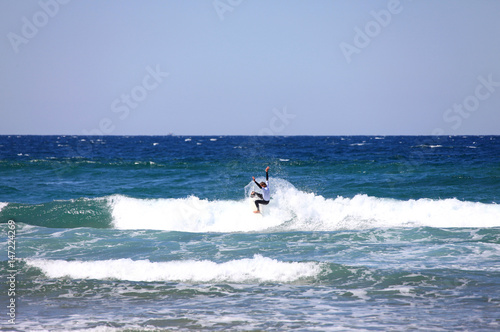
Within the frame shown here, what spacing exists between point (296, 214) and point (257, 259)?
305 inches

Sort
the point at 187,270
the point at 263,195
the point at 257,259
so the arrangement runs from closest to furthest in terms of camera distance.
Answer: the point at 187,270 → the point at 257,259 → the point at 263,195

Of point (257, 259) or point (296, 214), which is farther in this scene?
point (296, 214)

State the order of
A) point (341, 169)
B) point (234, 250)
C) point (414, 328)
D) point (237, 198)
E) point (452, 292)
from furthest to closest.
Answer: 1. point (341, 169)
2. point (237, 198)
3. point (234, 250)
4. point (452, 292)
5. point (414, 328)

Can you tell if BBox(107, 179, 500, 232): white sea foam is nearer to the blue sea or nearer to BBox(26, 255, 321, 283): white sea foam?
the blue sea

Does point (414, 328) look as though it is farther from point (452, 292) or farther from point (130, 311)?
Answer: point (130, 311)

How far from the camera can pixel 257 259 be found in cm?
1121

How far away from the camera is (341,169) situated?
31141 millimetres

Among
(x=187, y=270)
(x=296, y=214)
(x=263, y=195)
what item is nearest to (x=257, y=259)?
(x=187, y=270)

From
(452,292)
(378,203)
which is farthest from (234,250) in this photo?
(378,203)

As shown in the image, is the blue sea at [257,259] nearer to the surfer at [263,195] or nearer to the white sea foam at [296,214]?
the white sea foam at [296,214]

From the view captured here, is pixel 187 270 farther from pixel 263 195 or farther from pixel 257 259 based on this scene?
pixel 263 195

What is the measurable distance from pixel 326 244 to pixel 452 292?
4.87 metres

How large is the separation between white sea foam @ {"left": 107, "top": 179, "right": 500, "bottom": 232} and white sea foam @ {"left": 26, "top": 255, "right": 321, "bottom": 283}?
593cm

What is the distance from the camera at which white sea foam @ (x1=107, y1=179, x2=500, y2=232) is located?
17.3 m
